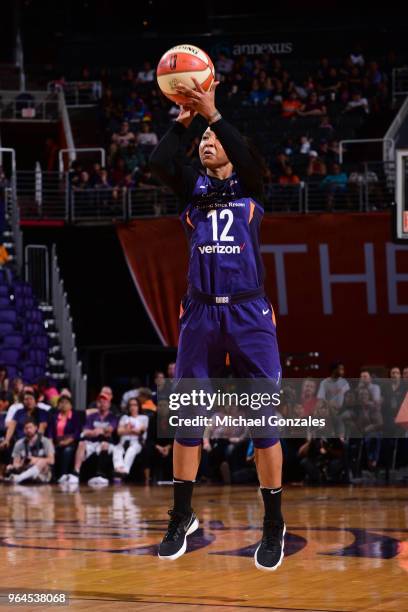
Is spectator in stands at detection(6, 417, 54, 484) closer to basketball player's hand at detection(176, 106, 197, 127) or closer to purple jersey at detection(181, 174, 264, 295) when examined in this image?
purple jersey at detection(181, 174, 264, 295)

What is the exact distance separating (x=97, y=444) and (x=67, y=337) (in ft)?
14.4

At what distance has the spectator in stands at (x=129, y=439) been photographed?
52.2ft

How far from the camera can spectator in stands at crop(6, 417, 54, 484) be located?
15852 mm

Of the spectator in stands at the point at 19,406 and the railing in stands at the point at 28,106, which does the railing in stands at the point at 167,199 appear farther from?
the railing in stands at the point at 28,106

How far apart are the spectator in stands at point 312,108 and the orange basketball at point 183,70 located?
1936 cm

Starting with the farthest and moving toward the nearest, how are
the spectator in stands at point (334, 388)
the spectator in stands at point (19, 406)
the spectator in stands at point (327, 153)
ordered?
1. the spectator in stands at point (327, 153)
2. the spectator in stands at point (19, 406)
3. the spectator in stands at point (334, 388)

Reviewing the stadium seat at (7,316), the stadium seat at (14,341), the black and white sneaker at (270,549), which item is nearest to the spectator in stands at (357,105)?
the stadium seat at (7,316)

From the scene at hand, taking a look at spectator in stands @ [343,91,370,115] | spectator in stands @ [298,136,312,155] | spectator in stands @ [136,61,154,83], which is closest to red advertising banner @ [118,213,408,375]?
spectator in stands @ [298,136,312,155]

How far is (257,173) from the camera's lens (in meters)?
6.46

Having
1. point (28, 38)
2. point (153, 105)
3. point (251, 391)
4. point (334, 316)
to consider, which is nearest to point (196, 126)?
point (153, 105)

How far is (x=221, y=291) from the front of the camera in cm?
642

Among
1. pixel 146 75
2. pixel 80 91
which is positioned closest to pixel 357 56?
pixel 146 75

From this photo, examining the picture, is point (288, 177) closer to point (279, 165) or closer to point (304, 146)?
point (279, 165)

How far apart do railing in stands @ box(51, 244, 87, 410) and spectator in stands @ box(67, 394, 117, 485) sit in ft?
7.98
